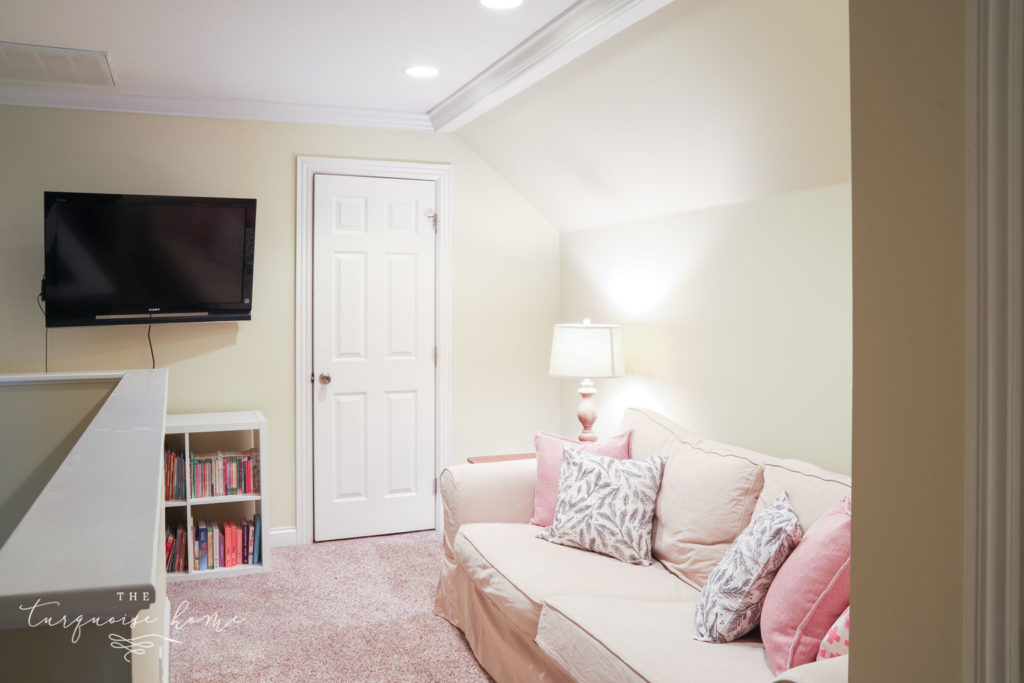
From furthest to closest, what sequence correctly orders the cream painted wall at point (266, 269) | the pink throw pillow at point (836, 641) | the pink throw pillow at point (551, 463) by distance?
the cream painted wall at point (266, 269) → the pink throw pillow at point (551, 463) → the pink throw pillow at point (836, 641)

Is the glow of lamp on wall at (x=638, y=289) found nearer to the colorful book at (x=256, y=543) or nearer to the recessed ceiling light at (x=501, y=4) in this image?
the recessed ceiling light at (x=501, y=4)

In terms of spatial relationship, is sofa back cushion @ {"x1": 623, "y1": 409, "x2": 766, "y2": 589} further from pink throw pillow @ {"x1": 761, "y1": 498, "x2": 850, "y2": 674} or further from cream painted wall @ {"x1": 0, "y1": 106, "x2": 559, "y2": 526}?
cream painted wall @ {"x1": 0, "y1": 106, "x2": 559, "y2": 526}

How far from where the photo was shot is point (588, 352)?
390 cm

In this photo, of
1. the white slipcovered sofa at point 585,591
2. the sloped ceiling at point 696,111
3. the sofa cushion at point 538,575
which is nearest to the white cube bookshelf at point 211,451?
the white slipcovered sofa at point 585,591

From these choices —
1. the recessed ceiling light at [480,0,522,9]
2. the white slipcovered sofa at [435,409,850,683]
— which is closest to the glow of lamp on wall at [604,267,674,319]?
the white slipcovered sofa at [435,409,850,683]

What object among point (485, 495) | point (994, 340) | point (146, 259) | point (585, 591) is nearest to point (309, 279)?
point (146, 259)

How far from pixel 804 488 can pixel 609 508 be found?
0.76 m

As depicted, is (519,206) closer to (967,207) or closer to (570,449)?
(570,449)

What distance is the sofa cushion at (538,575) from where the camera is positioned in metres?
2.51

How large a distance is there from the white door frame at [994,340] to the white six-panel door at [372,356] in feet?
13.0

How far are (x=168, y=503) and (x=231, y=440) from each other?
1.71 ft

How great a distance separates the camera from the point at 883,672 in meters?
0.87

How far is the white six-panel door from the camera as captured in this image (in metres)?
4.43

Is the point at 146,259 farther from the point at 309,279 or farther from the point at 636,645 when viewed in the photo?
the point at 636,645
